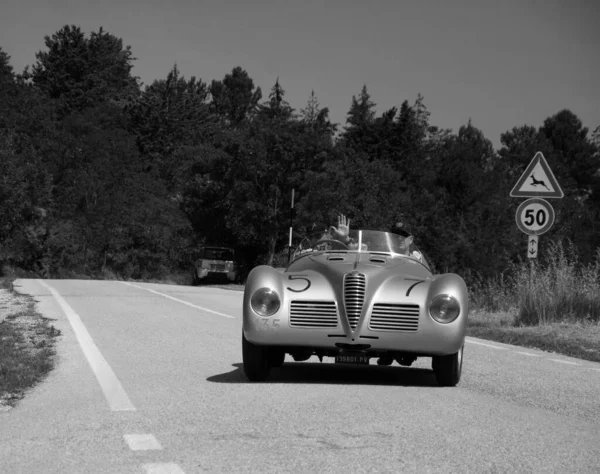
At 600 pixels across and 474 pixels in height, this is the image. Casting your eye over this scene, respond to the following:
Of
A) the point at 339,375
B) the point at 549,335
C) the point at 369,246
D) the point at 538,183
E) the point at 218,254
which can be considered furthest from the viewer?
the point at 218,254

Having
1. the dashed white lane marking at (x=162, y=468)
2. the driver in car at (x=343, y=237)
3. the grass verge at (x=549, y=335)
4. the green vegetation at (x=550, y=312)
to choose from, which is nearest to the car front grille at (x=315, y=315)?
the driver in car at (x=343, y=237)

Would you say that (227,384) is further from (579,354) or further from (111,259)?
(111,259)

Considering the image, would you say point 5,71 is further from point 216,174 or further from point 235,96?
point 235,96

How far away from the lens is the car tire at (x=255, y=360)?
30.2 feet

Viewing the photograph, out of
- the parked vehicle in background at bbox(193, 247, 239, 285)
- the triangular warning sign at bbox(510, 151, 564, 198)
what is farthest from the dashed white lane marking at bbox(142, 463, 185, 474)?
the parked vehicle in background at bbox(193, 247, 239, 285)

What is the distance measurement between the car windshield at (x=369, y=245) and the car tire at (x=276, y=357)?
1017 mm

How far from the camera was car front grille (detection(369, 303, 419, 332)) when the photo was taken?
899 centimetres

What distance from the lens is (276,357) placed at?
1027cm

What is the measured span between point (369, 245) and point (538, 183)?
25.5 feet

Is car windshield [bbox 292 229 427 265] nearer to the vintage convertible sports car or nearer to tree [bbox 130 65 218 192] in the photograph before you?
the vintage convertible sports car

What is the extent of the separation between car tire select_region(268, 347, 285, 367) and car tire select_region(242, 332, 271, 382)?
211 mm

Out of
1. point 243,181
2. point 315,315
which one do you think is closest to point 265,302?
point 315,315

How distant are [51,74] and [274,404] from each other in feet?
302

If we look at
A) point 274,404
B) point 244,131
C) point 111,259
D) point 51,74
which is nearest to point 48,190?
point 111,259
